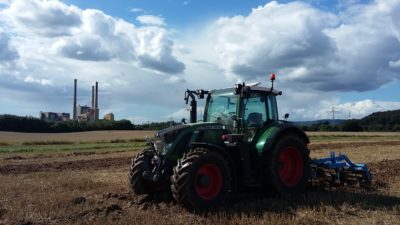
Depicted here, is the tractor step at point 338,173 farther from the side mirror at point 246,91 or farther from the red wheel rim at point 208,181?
the red wheel rim at point 208,181

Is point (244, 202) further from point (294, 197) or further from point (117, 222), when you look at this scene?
point (117, 222)

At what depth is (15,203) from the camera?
9000 mm

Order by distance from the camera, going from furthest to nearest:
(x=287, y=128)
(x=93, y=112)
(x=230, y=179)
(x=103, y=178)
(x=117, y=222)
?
(x=93, y=112) → (x=103, y=178) → (x=287, y=128) → (x=230, y=179) → (x=117, y=222)

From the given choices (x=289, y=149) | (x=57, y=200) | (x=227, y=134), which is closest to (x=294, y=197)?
(x=289, y=149)

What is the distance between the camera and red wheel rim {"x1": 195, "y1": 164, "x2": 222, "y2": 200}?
329 inches

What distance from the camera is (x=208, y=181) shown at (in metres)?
8.46

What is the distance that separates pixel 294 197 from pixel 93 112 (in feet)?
324

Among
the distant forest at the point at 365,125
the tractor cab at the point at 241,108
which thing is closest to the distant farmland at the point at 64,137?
the distant forest at the point at 365,125

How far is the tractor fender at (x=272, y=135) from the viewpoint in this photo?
9508 millimetres

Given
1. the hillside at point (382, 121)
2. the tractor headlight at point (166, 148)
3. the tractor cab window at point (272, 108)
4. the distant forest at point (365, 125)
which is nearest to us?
the tractor headlight at point (166, 148)

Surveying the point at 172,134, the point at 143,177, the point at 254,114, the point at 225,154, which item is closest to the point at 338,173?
the point at 254,114

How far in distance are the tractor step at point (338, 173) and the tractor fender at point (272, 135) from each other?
1364 mm

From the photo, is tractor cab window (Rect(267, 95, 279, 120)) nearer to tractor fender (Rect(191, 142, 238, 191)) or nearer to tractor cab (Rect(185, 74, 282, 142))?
tractor cab (Rect(185, 74, 282, 142))

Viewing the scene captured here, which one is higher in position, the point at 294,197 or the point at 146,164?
the point at 146,164
